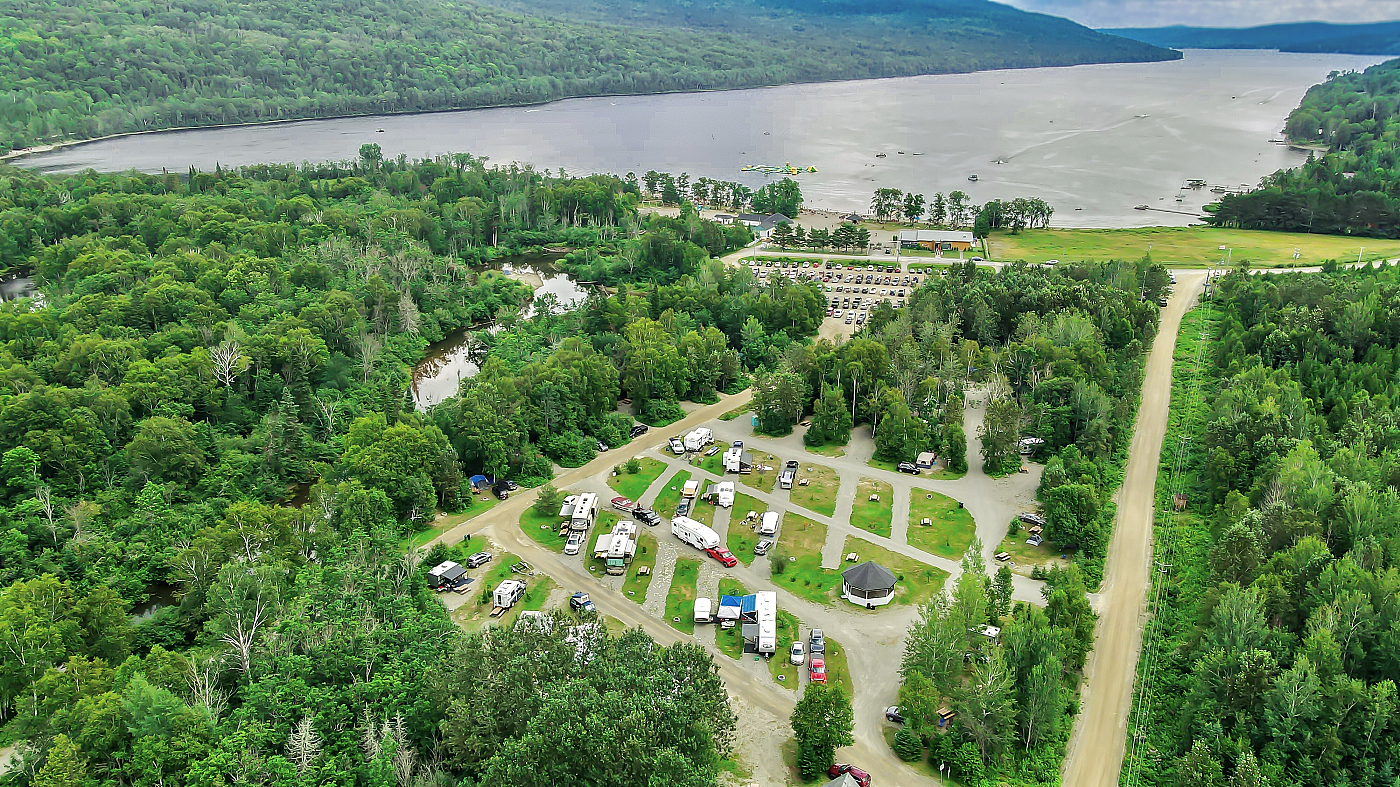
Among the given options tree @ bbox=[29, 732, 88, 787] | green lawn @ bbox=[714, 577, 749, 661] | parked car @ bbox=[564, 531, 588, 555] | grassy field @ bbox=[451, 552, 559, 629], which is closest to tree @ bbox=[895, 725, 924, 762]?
green lawn @ bbox=[714, 577, 749, 661]

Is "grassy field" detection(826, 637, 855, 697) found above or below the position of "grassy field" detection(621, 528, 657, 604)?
above

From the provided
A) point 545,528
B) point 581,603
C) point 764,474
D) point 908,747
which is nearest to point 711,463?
point 764,474

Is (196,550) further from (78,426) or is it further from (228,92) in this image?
(228,92)

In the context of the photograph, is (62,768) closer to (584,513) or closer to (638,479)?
(584,513)

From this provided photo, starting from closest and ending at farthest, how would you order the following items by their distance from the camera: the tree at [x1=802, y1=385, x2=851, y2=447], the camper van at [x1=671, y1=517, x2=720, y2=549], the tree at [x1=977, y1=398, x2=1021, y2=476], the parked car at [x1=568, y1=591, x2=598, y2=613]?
the parked car at [x1=568, y1=591, x2=598, y2=613] → the camper van at [x1=671, y1=517, x2=720, y2=549] → the tree at [x1=977, y1=398, x2=1021, y2=476] → the tree at [x1=802, y1=385, x2=851, y2=447]

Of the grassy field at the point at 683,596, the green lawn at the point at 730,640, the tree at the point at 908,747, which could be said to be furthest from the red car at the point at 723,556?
the tree at the point at 908,747

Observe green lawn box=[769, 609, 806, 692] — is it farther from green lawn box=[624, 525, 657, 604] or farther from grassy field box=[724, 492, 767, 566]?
→ green lawn box=[624, 525, 657, 604]
